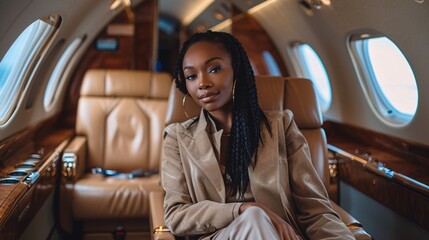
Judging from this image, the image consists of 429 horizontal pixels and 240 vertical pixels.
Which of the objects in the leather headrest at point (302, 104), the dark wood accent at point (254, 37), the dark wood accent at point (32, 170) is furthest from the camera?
the dark wood accent at point (254, 37)

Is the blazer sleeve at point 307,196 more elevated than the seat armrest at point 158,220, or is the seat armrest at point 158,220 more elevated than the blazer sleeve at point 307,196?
the blazer sleeve at point 307,196

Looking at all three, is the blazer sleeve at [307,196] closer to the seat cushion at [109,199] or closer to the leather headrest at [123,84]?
the seat cushion at [109,199]

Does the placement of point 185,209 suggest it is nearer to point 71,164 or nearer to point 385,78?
point 71,164

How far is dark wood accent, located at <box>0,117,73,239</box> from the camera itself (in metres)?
2.28

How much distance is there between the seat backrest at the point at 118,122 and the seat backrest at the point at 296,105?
1516 mm

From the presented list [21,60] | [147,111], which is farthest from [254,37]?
[21,60]

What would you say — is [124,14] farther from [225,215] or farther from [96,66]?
[225,215]

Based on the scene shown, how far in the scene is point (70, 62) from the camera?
4.73 m

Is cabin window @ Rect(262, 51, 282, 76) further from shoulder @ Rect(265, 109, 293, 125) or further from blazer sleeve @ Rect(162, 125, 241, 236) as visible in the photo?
blazer sleeve @ Rect(162, 125, 241, 236)

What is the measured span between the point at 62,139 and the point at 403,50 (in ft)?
8.52

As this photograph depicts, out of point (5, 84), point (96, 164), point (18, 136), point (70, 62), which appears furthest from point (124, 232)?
point (70, 62)

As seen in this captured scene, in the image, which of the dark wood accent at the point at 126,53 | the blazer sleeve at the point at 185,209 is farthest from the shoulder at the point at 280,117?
the dark wood accent at the point at 126,53

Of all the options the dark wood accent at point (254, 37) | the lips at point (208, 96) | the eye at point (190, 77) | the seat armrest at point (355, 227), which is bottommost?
the seat armrest at point (355, 227)

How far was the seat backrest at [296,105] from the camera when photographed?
2.67m
